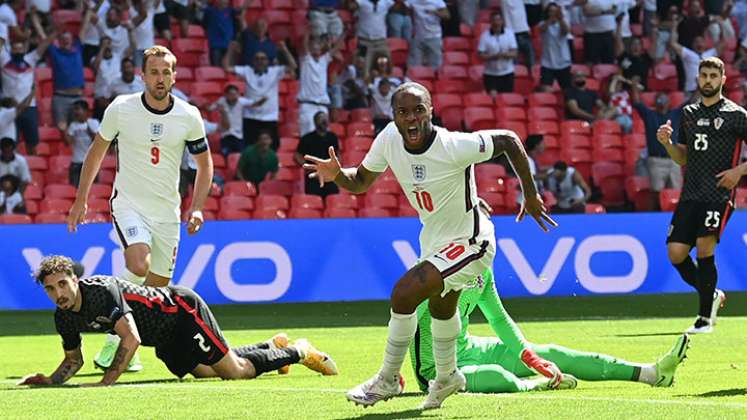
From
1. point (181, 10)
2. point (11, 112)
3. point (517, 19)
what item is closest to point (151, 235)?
point (11, 112)

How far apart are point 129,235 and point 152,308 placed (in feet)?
4.39

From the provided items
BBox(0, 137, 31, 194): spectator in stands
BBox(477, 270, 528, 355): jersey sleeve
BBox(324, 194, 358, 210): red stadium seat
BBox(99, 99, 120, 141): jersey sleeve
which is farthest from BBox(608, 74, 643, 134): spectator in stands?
BBox(477, 270, 528, 355): jersey sleeve

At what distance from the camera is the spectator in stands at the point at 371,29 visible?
22984 millimetres

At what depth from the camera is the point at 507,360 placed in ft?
29.3

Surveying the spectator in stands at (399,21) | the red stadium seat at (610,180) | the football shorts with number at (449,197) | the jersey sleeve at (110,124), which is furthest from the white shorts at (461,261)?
the spectator in stands at (399,21)

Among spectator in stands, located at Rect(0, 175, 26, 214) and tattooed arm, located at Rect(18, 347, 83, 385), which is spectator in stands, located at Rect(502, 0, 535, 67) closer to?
spectator in stands, located at Rect(0, 175, 26, 214)

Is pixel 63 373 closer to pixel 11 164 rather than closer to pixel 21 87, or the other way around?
pixel 11 164

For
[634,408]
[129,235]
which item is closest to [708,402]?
[634,408]

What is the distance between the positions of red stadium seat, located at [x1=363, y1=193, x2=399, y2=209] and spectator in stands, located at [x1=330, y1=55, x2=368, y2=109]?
2.10m

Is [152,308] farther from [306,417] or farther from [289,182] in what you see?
[289,182]

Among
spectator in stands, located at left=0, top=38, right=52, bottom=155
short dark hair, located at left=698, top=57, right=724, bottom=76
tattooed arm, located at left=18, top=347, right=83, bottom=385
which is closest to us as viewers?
tattooed arm, located at left=18, top=347, right=83, bottom=385

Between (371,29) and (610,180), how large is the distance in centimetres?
425

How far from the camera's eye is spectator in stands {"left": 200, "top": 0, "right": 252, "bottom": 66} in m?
23.1

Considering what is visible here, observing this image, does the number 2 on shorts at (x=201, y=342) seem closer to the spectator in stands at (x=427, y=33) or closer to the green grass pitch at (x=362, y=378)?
the green grass pitch at (x=362, y=378)
